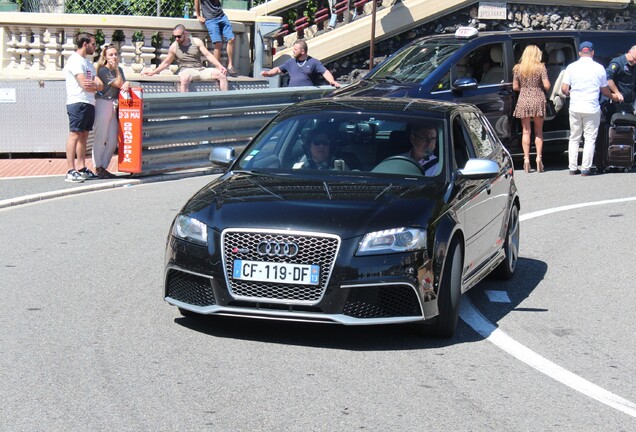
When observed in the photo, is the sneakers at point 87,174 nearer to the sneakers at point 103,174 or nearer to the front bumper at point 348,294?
the sneakers at point 103,174

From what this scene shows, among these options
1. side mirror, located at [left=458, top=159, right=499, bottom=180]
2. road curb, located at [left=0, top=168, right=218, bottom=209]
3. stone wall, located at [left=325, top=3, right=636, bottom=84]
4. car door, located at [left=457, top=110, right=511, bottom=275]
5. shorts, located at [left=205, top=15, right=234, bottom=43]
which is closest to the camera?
side mirror, located at [left=458, top=159, right=499, bottom=180]

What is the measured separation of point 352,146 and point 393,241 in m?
1.48

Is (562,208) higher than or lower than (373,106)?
lower

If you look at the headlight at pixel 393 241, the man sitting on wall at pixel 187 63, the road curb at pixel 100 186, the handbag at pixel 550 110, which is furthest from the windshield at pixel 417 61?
the headlight at pixel 393 241

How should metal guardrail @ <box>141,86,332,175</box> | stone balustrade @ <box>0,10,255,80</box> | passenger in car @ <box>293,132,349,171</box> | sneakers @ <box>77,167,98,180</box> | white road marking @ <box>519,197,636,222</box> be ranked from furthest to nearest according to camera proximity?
1. stone balustrade @ <box>0,10,255,80</box>
2. metal guardrail @ <box>141,86,332,175</box>
3. sneakers @ <box>77,167,98,180</box>
4. white road marking @ <box>519,197,636,222</box>
5. passenger in car @ <box>293,132,349,171</box>

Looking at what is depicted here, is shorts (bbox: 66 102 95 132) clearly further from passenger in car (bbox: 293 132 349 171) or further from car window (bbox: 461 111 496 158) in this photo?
passenger in car (bbox: 293 132 349 171)

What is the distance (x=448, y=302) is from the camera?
24.8 ft

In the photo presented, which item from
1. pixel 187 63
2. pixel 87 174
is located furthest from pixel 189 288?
pixel 187 63

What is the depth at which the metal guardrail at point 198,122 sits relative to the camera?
16.4 meters

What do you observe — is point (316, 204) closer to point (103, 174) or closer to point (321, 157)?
point (321, 157)

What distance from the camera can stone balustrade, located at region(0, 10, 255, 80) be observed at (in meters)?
20.3

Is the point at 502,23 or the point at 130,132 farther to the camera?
the point at 502,23

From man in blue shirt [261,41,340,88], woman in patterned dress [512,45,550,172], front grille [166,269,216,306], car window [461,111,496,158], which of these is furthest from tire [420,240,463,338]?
man in blue shirt [261,41,340,88]

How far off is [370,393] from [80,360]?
173 centimetres
